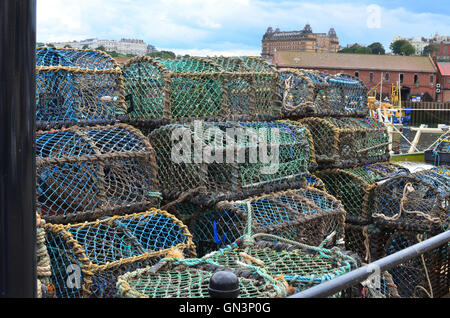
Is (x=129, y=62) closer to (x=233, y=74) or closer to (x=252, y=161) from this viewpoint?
(x=233, y=74)

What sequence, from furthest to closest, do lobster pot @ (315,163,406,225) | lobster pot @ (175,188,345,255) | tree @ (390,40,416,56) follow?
tree @ (390,40,416,56) < lobster pot @ (315,163,406,225) < lobster pot @ (175,188,345,255)

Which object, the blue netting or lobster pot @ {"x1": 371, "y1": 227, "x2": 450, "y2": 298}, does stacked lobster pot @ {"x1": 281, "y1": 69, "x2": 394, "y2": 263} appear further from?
the blue netting

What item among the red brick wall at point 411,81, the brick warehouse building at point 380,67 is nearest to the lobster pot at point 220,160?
the brick warehouse building at point 380,67

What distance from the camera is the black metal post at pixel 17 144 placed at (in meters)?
1.07

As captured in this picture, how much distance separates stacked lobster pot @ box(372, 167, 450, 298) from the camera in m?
3.99

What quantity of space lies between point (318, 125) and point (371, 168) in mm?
622

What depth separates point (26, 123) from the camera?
1096 mm

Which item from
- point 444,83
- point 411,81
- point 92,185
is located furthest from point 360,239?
point 444,83

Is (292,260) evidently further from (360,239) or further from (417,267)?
(360,239)

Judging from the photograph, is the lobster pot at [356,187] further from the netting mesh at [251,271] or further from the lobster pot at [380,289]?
the netting mesh at [251,271]

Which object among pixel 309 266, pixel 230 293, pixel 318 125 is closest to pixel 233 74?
pixel 318 125

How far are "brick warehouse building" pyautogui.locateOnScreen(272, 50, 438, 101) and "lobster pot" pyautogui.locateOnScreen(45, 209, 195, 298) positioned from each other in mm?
50684

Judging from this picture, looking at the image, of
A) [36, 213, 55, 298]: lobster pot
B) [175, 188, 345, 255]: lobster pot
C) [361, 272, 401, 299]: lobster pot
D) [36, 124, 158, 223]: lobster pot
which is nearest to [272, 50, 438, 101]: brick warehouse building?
[175, 188, 345, 255]: lobster pot

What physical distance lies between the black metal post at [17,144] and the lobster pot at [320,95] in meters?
3.71
